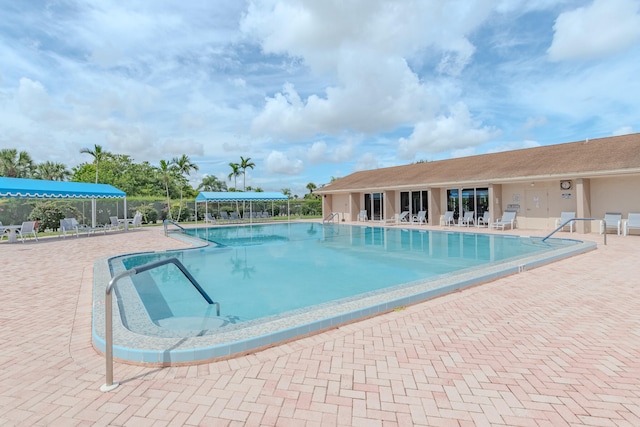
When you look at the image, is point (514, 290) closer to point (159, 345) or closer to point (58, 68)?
point (159, 345)

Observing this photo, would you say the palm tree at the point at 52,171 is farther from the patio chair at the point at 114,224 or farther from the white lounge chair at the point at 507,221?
the white lounge chair at the point at 507,221

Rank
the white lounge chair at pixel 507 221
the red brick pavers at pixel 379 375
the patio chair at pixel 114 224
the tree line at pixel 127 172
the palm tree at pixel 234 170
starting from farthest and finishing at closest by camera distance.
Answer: the palm tree at pixel 234 170 → the tree line at pixel 127 172 → the patio chair at pixel 114 224 → the white lounge chair at pixel 507 221 → the red brick pavers at pixel 379 375

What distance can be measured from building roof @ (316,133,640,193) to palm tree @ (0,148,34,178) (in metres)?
37.8

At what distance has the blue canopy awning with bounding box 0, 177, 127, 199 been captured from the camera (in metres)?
13.4

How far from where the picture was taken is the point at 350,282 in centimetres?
779

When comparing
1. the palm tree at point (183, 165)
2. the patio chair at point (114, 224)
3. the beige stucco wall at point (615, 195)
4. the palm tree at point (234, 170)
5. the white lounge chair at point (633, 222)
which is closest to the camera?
the white lounge chair at point (633, 222)

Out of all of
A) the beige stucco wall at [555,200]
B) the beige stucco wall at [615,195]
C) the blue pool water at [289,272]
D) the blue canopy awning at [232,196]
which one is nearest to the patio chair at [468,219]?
the beige stucco wall at [555,200]

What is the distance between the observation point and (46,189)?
14.5 meters

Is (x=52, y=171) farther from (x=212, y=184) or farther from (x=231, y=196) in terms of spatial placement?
(x=231, y=196)

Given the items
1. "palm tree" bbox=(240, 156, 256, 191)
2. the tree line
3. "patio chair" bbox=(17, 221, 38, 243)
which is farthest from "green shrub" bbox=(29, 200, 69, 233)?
"palm tree" bbox=(240, 156, 256, 191)

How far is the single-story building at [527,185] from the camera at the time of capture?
14039 millimetres

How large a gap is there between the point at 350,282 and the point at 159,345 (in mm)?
5130

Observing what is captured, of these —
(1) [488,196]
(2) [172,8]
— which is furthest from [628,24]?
(2) [172,8]

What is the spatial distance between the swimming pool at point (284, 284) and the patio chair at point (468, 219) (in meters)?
4.05
